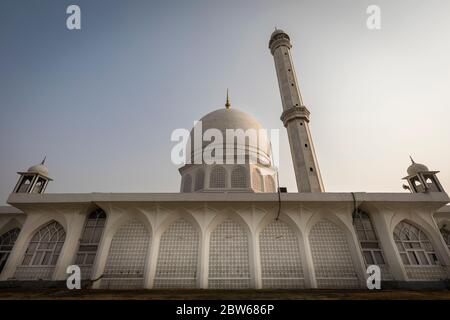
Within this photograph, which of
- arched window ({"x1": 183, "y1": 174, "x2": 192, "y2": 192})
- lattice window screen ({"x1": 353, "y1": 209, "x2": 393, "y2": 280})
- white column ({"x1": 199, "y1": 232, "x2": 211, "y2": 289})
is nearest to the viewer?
white column ({"x1": 199, "y1": 232, "x2": 211, "y2": 289})

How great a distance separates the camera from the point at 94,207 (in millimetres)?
12648

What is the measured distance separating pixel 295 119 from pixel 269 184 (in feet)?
20.4

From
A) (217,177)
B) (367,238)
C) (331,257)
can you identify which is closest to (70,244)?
(217,177)

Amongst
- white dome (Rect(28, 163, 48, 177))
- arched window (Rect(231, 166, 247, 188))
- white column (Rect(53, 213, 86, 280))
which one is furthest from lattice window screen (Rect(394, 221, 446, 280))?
white dome (Rect(28, 163, 48, 177))

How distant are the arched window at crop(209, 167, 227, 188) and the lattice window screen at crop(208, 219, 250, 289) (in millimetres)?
6300

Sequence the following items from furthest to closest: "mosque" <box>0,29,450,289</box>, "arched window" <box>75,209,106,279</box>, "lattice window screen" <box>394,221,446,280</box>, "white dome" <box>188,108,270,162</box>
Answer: "white dome" <box>188,108,270,162</box> → "arched window" <box>75,209,106,279</box> → "lattice window screen" <box>394,221,446,280</box> → "mosque" <box>0,29,450,289</box>

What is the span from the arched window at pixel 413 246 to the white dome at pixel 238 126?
1161cm

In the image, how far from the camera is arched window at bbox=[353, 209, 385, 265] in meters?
11.4

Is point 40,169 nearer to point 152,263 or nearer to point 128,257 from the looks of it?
point 128,257

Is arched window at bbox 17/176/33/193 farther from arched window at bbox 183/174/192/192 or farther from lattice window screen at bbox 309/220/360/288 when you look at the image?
lattice window screen at bbox 309/220/360/288

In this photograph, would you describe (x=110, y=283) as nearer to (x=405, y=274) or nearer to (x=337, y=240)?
(x=337, y=240)

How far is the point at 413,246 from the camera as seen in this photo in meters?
12.0
